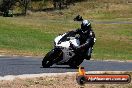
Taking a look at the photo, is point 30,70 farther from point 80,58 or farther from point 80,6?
point 80,6

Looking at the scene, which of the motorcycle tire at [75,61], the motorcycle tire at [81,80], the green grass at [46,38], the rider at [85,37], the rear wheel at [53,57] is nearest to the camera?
the motorcycle tire at [81,80]

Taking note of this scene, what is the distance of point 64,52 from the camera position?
57.2 feet

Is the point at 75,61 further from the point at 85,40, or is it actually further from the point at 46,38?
the point at 46,38

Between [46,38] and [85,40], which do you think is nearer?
[85,40]

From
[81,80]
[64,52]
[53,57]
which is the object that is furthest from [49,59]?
[81,80]

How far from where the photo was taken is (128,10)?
87.3 m

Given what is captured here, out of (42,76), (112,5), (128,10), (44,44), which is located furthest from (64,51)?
(112,5)

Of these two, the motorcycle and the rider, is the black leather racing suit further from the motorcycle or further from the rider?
the motorcycle

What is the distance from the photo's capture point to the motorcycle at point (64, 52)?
17312 millimetres

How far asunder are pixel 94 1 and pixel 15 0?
1663 cm

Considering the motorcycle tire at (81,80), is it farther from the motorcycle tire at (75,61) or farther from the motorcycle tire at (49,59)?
the motorcycle tire at (75,61)

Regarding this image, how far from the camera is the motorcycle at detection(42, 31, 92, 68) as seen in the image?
1731 cm

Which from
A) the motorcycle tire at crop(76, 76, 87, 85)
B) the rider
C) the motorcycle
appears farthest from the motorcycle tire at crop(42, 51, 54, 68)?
the motorcycle tire at crop(76, 76, 87, 85)

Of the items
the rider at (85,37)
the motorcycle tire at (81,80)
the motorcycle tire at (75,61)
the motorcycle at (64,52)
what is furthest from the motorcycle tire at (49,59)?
the motorcycle tire at (81,80)
